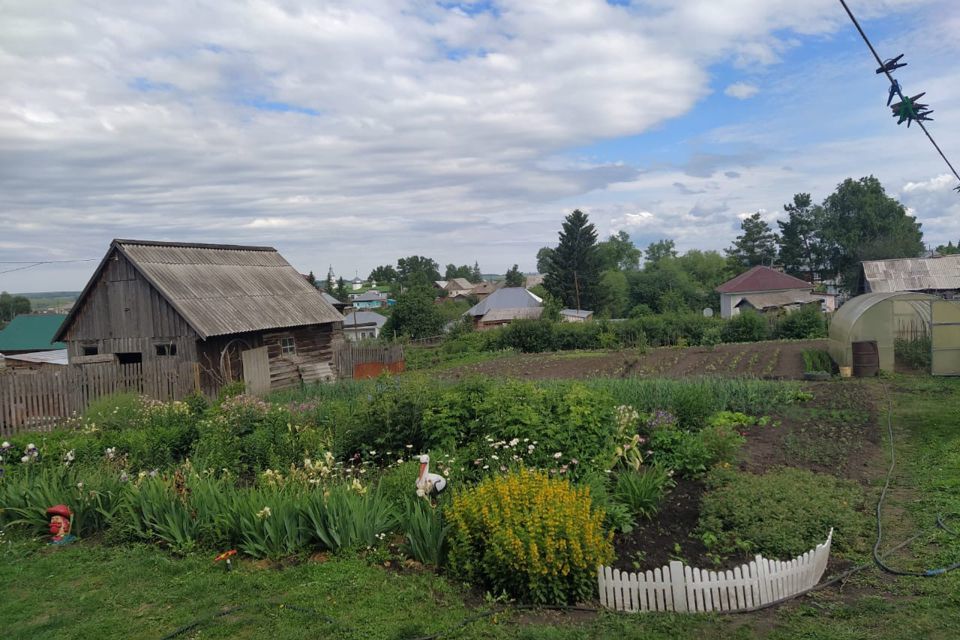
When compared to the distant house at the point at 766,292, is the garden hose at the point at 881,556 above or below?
below

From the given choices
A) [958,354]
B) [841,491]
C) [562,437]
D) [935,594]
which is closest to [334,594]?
[562,437]

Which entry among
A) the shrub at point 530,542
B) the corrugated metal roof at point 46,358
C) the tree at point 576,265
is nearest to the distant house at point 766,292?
the tree at point 576,265

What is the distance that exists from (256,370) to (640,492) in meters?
16.8

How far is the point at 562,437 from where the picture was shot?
6707mm

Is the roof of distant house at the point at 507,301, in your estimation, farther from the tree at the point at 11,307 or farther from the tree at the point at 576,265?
the tree at the point at 11,307

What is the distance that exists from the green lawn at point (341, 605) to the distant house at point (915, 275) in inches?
1504

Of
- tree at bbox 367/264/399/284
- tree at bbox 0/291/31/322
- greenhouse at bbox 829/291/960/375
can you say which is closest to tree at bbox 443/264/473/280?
tree at bbox 367/264/399/284

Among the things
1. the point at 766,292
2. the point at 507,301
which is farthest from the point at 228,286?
the point at 766,292

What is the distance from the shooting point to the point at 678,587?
449 centimetres

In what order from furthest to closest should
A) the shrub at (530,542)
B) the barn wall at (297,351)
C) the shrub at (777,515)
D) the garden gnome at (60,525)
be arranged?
the barn wall at (297,351)
the garden gnome at (60,525)
the shrub at (777,515)
the shrub at (530,542)

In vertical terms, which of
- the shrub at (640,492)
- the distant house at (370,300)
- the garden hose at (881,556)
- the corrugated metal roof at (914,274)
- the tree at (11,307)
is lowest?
the garden hose at (881,556)

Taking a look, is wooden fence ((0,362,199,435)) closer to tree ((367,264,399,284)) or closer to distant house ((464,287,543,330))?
distant house ((464,287,543,330))

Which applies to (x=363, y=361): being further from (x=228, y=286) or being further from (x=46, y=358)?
(x=46, y=358)

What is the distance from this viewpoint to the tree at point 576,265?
64.2 metres
